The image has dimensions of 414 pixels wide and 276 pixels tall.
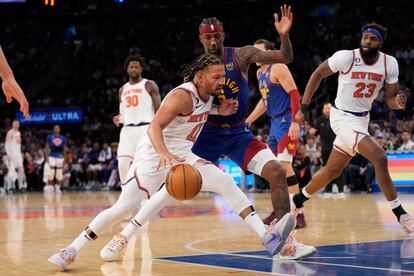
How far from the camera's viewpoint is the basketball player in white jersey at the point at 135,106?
1022cm

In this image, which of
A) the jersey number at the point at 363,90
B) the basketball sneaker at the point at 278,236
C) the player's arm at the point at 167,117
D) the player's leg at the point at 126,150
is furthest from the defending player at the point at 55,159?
the basketball sneaker at the point at 278,236

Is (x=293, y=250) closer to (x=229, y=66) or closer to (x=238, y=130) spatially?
(x=238, y=130)

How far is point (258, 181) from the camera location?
18.5 metres

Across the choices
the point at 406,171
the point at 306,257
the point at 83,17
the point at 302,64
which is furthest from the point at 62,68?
the point at 306,257

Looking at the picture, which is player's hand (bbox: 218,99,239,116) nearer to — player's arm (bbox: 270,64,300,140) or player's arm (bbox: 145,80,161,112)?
player's arm (bbox: 270,64,300,140)

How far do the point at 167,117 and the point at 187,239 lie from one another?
2.21m

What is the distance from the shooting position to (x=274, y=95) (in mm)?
8680

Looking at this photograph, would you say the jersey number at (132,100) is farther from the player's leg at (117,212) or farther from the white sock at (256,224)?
the white sock at (256,224)

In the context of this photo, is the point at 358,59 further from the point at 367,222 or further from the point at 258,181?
the point at 258,181

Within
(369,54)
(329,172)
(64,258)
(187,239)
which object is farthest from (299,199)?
(64,258)

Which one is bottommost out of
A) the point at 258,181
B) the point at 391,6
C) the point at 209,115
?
the point at 258,181

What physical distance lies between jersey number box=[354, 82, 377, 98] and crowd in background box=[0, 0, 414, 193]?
468 inches

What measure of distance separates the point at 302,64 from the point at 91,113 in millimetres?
8710

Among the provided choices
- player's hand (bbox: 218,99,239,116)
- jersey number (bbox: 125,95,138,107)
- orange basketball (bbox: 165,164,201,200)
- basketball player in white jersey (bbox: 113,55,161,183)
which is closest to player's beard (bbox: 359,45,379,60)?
player's hand (bbox: 218,99,239,116)
